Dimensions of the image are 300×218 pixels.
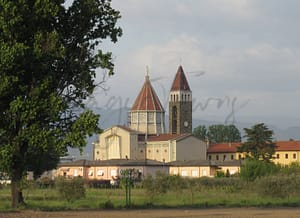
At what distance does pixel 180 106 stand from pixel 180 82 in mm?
6287

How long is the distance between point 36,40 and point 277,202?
62.0 feet

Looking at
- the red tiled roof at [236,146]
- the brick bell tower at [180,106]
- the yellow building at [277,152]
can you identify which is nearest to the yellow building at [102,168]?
the yellow building at [277,152]

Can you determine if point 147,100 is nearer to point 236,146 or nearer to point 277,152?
point 236,146

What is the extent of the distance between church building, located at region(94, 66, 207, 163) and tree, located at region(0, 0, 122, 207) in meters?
111

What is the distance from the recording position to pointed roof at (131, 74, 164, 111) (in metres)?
166

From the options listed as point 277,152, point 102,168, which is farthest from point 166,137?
point 102,168

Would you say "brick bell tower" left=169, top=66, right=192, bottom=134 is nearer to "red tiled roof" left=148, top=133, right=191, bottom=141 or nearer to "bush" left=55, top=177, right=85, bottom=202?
"red tiled roof" left=148, top=133, right=191, bottom=141

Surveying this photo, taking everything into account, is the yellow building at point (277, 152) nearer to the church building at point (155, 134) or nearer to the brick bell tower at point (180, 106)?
the church building at point (155, 134)

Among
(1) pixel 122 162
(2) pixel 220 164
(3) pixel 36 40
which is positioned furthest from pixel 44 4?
(2) pixel 220 164

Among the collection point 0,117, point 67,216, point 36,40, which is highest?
point 36,40

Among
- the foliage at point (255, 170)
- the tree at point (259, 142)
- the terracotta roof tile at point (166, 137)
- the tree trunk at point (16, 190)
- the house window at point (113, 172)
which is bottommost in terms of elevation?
the tree trunk at point (16, 190)

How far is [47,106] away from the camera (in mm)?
30844

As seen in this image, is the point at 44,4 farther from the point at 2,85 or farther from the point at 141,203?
the point at 141,203

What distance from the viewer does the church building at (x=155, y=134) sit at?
147250 mm
